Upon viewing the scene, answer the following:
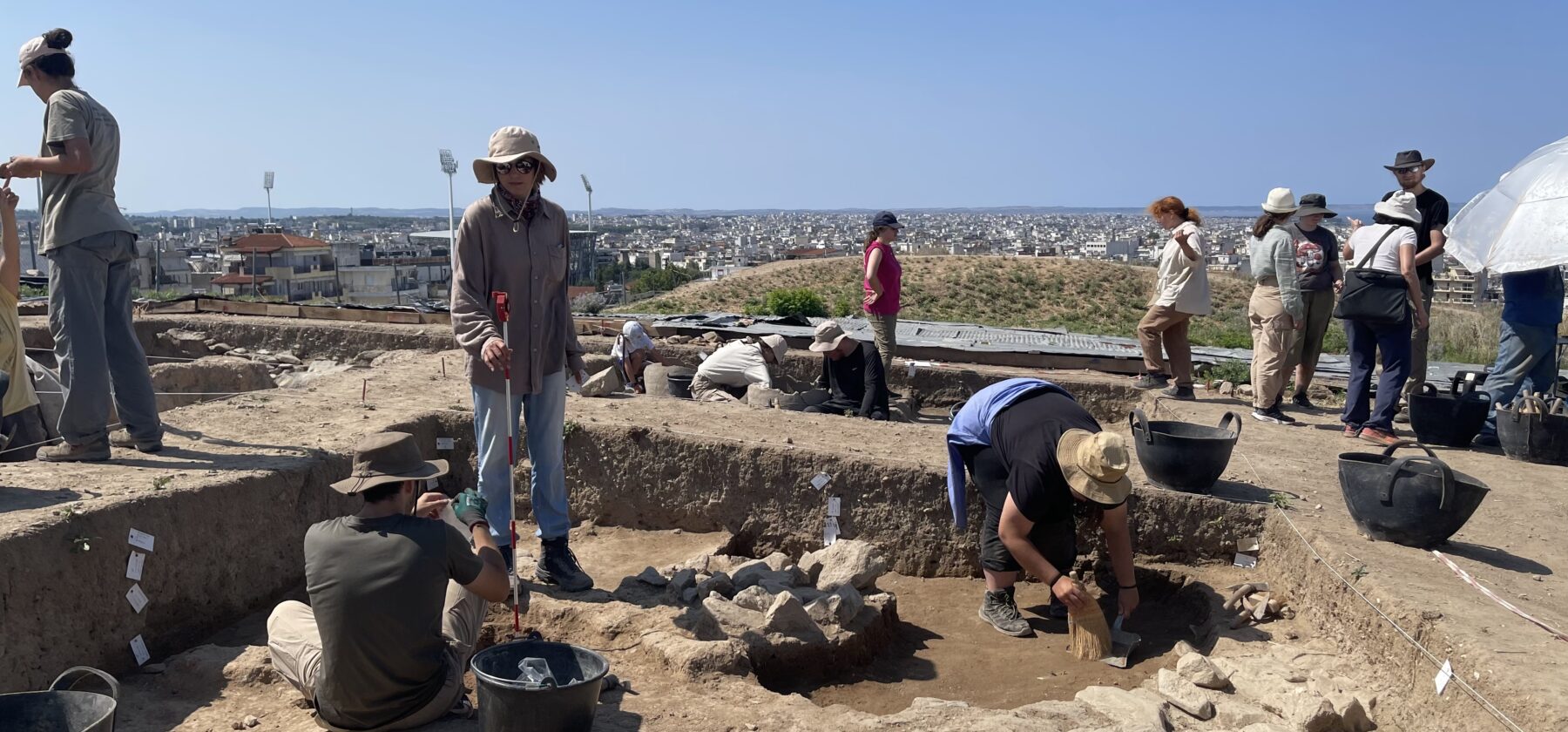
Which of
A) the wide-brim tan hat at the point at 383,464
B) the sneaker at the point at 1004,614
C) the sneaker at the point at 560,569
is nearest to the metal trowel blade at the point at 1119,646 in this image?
the sneaker at the point at 1004,614

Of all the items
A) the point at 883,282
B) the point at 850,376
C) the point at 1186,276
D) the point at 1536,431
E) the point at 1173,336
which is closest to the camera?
the point at 1536,431

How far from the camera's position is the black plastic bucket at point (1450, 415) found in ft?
22.5

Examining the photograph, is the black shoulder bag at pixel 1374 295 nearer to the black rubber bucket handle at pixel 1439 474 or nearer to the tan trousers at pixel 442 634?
the black rubber bucket handle at pixel 1439 474

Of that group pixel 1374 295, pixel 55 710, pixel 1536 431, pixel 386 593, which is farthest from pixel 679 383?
pixel 55 710

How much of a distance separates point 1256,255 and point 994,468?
3.76m

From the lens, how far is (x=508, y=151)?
4.56 m

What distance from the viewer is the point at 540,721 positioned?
132 inches

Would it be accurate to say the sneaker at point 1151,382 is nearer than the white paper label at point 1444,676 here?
No

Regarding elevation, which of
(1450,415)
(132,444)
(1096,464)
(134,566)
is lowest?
(134,566)

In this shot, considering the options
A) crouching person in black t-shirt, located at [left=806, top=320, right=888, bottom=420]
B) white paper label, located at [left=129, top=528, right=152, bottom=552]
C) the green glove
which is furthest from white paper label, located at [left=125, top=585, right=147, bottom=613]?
crouching person in black t-shirt, located at [left=806, top=320, right=888, bottom=420]

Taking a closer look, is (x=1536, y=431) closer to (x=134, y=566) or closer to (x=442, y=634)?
(x=442, y=634)

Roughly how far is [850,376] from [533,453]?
11.8 ft

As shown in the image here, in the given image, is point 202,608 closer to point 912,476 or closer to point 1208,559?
point 912,476

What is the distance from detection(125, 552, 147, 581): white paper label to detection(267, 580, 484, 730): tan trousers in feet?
3.07
